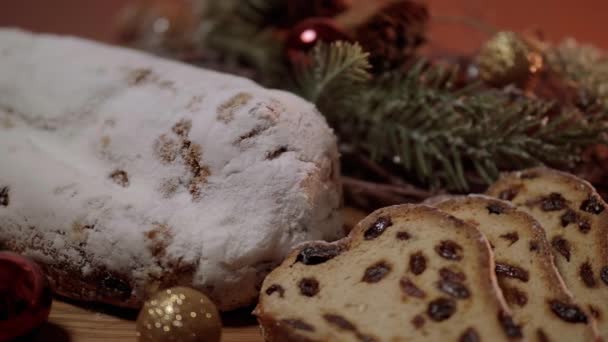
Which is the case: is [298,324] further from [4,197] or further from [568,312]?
[4,197]

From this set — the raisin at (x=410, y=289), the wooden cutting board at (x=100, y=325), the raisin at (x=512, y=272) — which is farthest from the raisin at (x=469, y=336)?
the wooden cutting board at (x=100, y=325)

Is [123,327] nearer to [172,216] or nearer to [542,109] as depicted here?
[172,216]

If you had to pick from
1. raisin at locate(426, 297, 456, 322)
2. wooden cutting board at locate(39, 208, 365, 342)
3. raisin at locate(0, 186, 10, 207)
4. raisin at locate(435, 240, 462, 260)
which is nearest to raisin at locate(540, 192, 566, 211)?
raisin at locate(435, 240, 462, 260)

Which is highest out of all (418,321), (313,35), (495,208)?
(313,35)

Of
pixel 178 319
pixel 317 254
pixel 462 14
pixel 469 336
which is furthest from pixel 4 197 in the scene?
pixel 462 14

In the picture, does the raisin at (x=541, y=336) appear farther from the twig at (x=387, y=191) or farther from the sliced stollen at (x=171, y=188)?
the twig at (x=387, y=191)

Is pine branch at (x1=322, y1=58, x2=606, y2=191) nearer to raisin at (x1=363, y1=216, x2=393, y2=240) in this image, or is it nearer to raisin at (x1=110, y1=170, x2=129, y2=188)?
raisin at (x1=363, y1=216, x2=393, y2=240)
